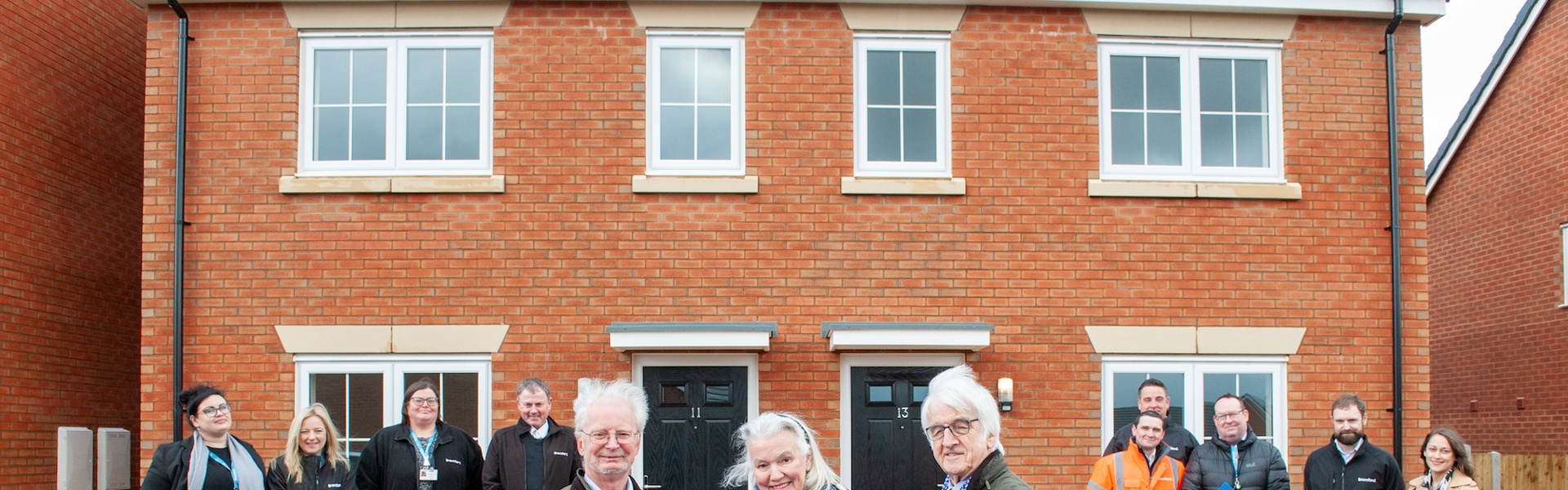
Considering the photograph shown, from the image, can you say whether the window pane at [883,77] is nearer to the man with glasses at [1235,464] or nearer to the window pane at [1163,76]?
the window pane at [1163,76]

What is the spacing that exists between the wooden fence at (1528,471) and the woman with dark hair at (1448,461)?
6279 mm

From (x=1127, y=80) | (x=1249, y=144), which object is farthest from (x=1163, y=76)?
(x=1249, y=144)

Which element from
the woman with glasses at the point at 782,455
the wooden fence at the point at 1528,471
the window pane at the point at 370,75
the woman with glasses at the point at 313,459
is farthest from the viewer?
the wooden fence at the point at 1528,471

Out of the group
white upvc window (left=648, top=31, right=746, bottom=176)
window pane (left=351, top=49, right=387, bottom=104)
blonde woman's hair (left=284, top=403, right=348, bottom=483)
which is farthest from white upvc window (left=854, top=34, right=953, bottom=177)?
blonde woman's hair (left=284, top=403, right=348, bottom=483)

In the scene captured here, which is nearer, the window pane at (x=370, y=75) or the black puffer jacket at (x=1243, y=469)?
the black puffer jacket at (x=1243, y=469)

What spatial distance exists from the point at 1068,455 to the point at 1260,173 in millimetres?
2517

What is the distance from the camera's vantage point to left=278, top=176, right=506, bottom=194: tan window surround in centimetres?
974

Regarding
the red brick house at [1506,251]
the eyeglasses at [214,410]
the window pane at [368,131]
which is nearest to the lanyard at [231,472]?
the eyeglasses at [214,410]

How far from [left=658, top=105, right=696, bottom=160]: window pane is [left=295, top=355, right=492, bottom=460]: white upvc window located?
1.95m

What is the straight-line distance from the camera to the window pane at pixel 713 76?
10039 millimetres

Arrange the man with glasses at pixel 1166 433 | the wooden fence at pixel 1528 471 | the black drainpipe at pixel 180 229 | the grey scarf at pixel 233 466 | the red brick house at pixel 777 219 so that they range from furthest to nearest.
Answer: the wooden fence at pixel 1528 471, the red brick house at pixel 777 219, the black drainpipe at pixel 180 229, the man with glasses at pixel 1166 433, the grey scarf at pixel 233 466

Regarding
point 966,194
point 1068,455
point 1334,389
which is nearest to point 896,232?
point 966,194

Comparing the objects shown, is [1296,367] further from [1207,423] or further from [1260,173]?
[1260,173]

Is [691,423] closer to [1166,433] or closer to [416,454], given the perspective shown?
[416,454]
